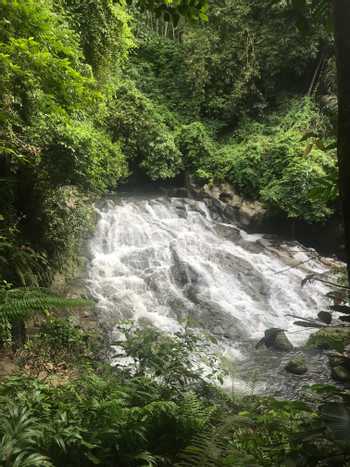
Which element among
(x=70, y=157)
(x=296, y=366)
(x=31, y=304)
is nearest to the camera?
(x=31, y=304)

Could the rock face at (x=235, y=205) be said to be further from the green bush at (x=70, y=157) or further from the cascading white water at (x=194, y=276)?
the green bush at (x=70, y=157)

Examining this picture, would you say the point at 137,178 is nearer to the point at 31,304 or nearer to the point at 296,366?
the point at 296,366

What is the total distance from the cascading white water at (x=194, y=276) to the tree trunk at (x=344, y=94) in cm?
620

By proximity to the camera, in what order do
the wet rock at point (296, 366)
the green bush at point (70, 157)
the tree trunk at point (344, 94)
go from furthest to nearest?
the wet rock at point (296, 366) < the green bush at point (70, 157) < the tree trunk at point (344, 94)

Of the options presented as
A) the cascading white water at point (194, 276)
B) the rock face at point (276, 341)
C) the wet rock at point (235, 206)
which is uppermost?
the wet rock at point (235, 206)

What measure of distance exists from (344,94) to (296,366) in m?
6.44

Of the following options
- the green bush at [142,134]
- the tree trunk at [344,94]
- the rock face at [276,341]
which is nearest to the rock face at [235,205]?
the green bush at [142,134]

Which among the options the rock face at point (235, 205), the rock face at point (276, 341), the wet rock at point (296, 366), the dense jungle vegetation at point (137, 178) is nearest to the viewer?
the dense jungle vegetation at point (137, 178)

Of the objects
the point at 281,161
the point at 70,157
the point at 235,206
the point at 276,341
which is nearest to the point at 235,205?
the point at 235,206

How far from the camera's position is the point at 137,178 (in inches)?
638

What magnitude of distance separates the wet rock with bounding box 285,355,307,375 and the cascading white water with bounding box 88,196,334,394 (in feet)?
1.82

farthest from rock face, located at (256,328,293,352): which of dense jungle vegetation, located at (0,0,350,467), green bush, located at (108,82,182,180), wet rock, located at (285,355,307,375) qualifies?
green bush, located at (108,82,182,180)

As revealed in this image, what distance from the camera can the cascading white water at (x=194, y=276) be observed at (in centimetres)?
868

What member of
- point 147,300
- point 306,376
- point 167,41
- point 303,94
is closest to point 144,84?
point 167,41
